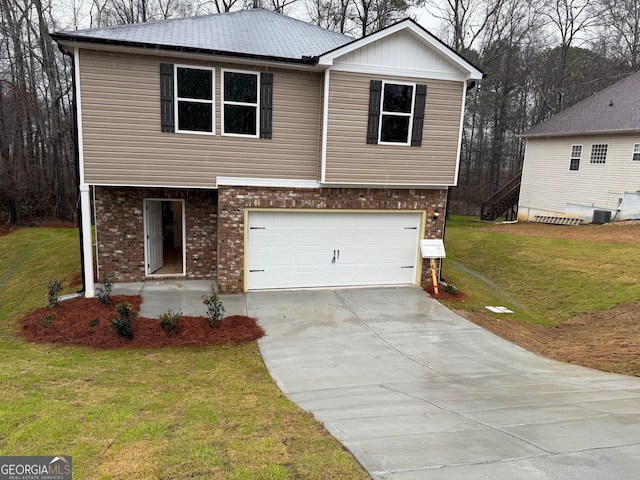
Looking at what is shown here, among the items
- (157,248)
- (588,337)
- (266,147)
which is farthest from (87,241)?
(588,337)

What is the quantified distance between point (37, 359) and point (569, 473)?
23.9 feet

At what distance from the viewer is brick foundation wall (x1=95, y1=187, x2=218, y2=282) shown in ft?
35.3

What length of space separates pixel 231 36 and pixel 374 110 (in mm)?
4106

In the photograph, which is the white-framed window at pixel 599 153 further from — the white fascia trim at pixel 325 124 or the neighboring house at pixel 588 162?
the white fascia trim at pixel 325 124

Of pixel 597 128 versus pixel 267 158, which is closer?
pixel 267 158

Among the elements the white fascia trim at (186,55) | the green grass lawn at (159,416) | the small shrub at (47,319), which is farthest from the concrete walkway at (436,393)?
the white fascia trim at (186,55)

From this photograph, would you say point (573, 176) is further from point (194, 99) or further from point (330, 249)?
point (194, 99)

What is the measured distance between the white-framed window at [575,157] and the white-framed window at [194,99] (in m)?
18.9

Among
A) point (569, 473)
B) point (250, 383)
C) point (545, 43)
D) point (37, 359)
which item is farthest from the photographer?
point (545, 43)

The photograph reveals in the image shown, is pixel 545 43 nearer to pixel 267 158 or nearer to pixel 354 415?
pixel 267 158

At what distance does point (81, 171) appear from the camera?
9266mm

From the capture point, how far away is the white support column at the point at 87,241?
931 cm

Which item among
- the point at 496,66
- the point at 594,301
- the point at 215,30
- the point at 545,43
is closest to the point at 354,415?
the point at 594,301

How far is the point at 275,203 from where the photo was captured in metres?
10.5
